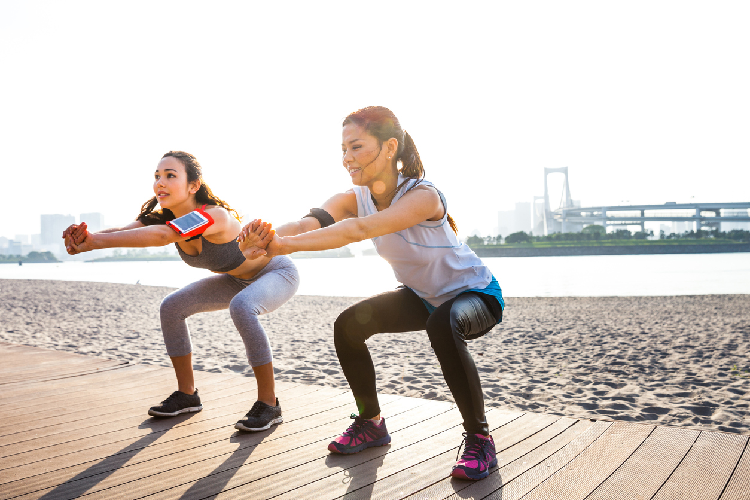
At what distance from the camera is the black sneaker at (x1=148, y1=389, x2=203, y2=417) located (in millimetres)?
2707

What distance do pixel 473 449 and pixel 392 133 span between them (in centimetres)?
123

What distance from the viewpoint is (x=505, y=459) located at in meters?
2.05

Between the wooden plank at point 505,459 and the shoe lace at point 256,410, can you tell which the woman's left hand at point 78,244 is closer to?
the shoe lace at point 256,410

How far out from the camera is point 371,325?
2248 mm

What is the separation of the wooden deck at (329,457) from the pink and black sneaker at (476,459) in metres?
0.03

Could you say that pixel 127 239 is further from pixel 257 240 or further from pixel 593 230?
pixel 593 230

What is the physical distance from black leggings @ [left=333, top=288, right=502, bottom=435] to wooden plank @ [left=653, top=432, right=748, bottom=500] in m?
0.64

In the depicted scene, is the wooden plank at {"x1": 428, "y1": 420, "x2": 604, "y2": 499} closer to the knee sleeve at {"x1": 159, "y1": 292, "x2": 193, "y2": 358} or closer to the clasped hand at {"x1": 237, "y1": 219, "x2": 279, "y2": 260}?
the clasped hand at {"x1": 237, "y1": 219, "x2": 279, "y2": 260}

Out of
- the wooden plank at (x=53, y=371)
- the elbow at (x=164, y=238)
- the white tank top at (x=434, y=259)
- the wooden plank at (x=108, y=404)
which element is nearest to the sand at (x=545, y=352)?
the wooden plank at (x=108, y=404)

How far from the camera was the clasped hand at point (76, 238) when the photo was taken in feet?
6.55

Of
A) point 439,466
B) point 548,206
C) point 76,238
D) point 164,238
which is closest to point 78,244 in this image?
point 76,238

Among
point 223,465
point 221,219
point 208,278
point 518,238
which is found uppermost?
point 221,219

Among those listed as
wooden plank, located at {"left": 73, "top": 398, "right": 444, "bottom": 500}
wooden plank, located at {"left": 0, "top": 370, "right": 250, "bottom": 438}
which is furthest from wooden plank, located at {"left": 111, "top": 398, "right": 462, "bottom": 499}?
wooden plank, located at {"left": 0, "top": 370, "right": 250, "bottom": 438}

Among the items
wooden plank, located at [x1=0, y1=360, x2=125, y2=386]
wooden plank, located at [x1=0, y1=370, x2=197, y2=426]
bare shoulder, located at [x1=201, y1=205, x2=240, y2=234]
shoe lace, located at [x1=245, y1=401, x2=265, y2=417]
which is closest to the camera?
bare shoulder, located at [x1=201, y1=205, x2=240, y2=234]
